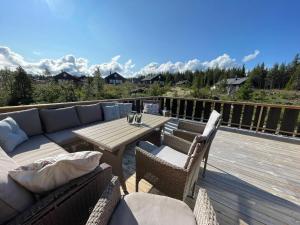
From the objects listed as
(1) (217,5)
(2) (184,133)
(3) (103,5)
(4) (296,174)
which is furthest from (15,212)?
(1) (217,5)

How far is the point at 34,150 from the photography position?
2033 millimetres

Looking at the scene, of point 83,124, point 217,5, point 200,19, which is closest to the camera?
point 83,124

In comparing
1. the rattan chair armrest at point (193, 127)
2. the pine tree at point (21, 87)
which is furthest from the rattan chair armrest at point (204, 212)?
the pine tree at point (21, 87)

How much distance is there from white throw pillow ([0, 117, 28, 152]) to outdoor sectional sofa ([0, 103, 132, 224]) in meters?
0.08

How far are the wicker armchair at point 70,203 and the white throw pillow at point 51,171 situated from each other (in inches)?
2.3

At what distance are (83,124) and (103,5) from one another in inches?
143

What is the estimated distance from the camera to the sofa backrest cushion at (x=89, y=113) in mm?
3197

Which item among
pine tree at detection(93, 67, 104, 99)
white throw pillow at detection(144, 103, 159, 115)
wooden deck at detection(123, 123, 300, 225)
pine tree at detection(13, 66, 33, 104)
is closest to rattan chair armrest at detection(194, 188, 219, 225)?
wooden deck at detection(123, 123, 300, 225)

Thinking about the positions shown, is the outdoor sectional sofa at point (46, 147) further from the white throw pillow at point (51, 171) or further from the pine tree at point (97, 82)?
the pine tree at point (97, 82)

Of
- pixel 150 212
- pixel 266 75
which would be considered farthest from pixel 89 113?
pixel 266 75

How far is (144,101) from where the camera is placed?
5.13 meters

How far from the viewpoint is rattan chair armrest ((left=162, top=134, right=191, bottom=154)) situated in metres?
2.15

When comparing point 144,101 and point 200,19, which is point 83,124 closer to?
point 144,101

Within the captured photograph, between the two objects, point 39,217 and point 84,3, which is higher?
point 84,3
